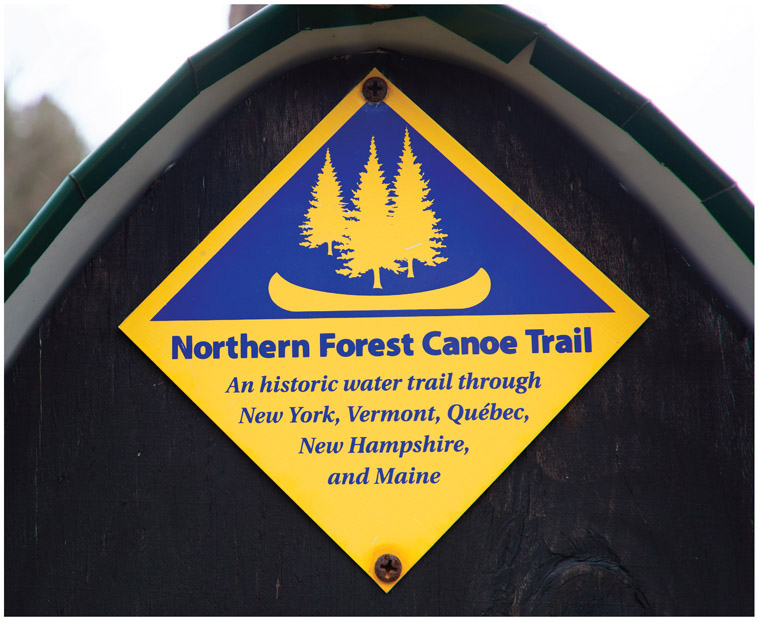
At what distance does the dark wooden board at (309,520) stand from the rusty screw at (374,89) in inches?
1.8

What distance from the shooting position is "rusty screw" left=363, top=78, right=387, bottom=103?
1771 millimetres

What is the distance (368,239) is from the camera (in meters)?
1.71

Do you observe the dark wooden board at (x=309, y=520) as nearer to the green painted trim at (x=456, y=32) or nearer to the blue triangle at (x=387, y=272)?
the blue triangle at (x=387, y=272)

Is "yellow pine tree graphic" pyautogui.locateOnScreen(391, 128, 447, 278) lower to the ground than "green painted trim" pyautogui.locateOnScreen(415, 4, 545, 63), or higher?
lower

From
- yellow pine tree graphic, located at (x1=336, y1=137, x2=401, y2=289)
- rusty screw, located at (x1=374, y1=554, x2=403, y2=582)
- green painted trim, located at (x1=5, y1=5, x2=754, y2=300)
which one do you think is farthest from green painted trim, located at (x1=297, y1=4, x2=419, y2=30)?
rusty screw, located at (x1=374, y1=554, x2=403, y2=582)

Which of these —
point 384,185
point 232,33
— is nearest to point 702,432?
point 384,185

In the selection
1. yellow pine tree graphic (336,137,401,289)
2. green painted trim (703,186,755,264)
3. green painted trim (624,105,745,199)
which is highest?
green painted trim (624,105,745,199)

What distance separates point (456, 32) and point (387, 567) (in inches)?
48.9

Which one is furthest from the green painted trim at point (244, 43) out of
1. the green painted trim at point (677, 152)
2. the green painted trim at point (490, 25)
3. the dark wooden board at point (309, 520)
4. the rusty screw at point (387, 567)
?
the rusty screw at point (387, 567)

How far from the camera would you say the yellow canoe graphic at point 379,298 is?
170 centimetres

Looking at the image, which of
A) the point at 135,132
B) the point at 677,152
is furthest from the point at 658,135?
the point at 135,132

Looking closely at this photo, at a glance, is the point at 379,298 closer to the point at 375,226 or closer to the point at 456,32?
the point at 375,226

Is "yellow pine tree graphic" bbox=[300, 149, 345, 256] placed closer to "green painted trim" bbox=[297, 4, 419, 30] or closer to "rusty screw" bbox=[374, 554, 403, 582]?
"green painted trim" bbox=[297, 4, 419, 30]

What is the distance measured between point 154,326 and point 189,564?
0.57m
